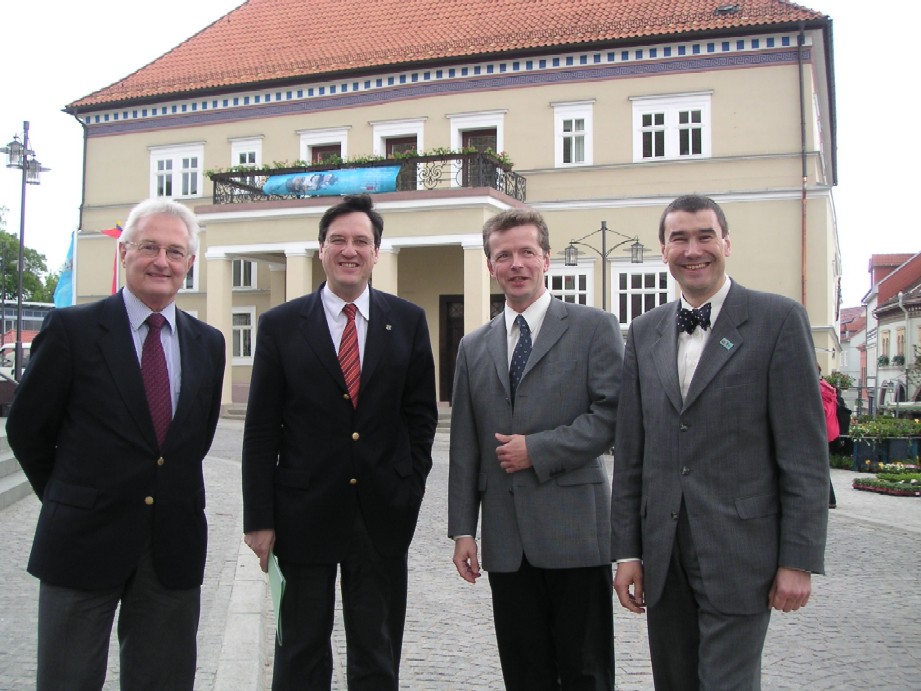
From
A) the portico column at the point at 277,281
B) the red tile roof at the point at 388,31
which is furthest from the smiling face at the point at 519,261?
the portico column at the point at 277,281

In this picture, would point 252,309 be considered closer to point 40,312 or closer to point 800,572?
point 800,572

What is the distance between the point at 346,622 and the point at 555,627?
3.01 feet

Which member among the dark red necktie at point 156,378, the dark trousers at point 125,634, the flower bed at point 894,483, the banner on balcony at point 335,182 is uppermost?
the banner on balcony at point 335,182

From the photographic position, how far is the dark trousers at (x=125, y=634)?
10.5 feet

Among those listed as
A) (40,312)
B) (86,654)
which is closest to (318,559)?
(86,654)

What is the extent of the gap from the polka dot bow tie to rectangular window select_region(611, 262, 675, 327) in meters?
20.3

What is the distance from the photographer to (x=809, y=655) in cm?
541

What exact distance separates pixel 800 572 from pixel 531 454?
1128mm

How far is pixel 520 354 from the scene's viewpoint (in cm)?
396

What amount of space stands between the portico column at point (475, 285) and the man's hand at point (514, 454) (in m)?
17.9

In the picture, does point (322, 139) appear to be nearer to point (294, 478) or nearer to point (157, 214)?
point (157, 214)

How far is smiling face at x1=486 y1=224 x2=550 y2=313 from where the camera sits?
3.87 metres

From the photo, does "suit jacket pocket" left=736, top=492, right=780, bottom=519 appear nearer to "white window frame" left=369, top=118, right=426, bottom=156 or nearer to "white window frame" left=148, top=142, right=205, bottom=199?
"white window frame" left=369, top=118, right=426, bottom=156

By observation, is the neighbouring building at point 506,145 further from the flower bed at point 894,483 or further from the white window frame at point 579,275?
the flower bed at point 894,483
